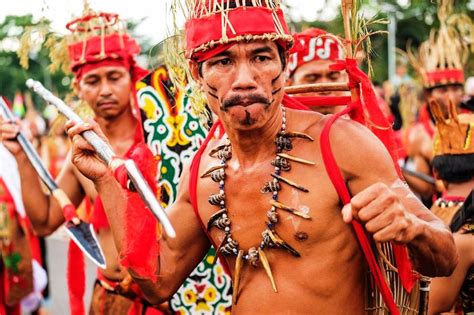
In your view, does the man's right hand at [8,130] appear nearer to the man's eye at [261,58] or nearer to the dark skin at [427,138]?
the man's eye at [261,58]

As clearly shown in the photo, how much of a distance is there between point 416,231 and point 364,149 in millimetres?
491

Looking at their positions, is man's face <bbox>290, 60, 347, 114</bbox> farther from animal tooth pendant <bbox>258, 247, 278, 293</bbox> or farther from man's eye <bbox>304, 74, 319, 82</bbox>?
animal tooth pendant <bbox>258, 247, 278, 293</bbox>

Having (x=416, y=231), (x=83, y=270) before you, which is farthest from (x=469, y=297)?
(x=83, y=270)

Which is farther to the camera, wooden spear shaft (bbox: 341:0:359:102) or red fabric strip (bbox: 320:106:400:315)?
wooden spear shaft (bbox: 341:0:359:102)

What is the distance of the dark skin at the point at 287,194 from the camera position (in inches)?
112

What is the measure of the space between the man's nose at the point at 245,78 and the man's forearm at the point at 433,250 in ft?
2.47

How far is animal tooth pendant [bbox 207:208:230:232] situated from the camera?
3121mm

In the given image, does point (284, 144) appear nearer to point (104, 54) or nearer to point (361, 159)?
point (361, 159)

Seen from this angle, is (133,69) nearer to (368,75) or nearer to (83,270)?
(83,270)

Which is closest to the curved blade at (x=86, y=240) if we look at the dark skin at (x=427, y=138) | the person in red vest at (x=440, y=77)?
A: the dark skin at (x=427, y=138)

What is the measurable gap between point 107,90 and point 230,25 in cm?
247

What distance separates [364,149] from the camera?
286cm

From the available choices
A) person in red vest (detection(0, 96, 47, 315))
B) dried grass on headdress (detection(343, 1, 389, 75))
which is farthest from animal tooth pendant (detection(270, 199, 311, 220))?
person in red vest (detection(0, 96, 47, 315))

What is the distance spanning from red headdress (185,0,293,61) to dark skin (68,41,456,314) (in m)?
0.04
